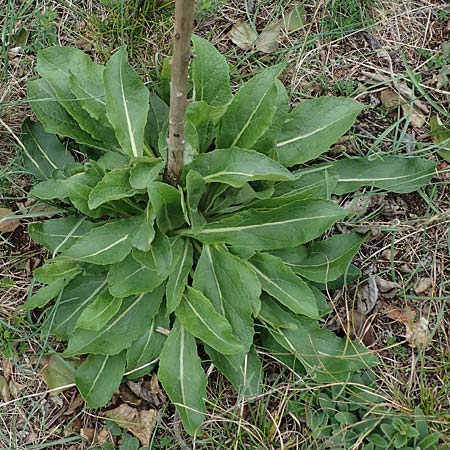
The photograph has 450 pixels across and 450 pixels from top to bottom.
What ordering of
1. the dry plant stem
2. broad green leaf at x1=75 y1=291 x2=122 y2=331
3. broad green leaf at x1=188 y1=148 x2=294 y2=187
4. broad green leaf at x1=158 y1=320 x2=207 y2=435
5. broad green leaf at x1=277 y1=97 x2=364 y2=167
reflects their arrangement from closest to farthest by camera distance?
the dry plant stem < broad green leaf at x1=188 y1=148 x2=294 y2=187 < broad green leaf at x1=75 y1=291 x2=122 y2=331 < broad green leaf at x1=158 y1=320 x2=207 y2=435 < broad green leaf at x1=277 y1=97 x2=364 y2=167

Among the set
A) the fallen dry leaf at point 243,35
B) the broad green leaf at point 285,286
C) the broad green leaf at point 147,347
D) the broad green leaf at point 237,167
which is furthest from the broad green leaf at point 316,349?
the fallen dry leaf at point 243,35

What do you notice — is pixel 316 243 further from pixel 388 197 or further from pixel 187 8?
pixel 187 8

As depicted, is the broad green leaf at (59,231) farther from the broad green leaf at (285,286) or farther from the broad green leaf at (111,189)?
the broad green leaf at (285,286)

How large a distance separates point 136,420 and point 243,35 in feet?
5.09

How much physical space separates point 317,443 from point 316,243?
69cm

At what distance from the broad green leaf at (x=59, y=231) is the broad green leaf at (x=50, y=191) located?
0.34 feet

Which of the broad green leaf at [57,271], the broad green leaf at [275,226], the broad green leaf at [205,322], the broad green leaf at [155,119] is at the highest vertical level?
the broad green leaf at [155,119]

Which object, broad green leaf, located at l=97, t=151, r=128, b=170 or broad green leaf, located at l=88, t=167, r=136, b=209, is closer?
broad green leaf, located at l=88, t=167, r=136, b=209

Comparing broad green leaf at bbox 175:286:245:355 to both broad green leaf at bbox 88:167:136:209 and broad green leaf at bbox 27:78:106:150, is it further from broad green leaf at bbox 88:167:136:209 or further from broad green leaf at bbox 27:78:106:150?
broad green leaf at bbox 27:78:106:150

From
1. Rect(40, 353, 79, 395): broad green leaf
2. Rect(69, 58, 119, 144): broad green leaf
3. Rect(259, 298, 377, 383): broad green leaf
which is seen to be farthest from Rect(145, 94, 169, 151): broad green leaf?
Rect(40, 353, 79, 395): broad green leaf

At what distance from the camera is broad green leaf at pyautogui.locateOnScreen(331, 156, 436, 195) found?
97.3 inches

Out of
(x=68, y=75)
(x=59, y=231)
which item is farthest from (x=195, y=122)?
(x=59, y=231)

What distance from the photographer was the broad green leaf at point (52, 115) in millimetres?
2350

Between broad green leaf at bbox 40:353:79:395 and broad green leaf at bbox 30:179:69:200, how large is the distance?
570 millimetres
